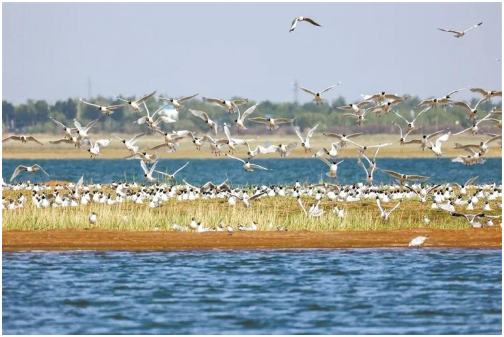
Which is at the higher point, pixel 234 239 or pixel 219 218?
pixel 219 218

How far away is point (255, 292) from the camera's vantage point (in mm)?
22391

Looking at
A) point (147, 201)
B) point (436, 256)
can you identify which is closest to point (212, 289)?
point (436, 256)

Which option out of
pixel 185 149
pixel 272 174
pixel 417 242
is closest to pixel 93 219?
pixel 417 242

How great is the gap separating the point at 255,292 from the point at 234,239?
17.9ft

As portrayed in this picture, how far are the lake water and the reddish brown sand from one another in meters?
0.60

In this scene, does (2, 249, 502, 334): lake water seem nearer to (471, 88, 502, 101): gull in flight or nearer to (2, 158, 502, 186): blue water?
(471, 88, 502, 101): gull in flight

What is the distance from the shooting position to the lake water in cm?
1938

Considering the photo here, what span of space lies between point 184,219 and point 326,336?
12.9m

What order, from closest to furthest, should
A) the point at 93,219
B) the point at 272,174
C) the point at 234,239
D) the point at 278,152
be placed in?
1. the point at 234,239
2. the point at 93,219
3. the point at 278,152
4. the point at 272,174

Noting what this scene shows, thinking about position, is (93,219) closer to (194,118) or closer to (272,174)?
(272,174)

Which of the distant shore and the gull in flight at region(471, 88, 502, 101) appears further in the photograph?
the distant shore

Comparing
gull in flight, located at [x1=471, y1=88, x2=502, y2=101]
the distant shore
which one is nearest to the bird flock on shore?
gull in flight, located at [x1=471, y1=88, x2=502, y2=101]

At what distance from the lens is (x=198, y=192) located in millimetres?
38062

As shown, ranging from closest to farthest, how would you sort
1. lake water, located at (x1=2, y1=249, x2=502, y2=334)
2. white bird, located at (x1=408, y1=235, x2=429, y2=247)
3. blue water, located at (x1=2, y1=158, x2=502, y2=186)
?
lake water, located at (x1=2, y1=249, x2=502, y2=334) < white bird, located at (x1=408, y1=235, x2=429, y2=247) < blue water, located at (x1=2, y1=158, x2=502, y2=186)
